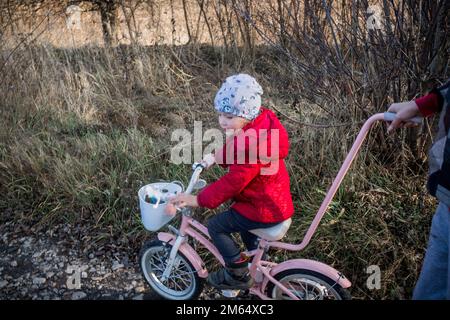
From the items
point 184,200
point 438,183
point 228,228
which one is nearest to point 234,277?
point 228,228

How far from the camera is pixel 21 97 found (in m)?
4.81

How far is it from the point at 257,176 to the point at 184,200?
394mm

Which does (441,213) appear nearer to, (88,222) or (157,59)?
(88,222)

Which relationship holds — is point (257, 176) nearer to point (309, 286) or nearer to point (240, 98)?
point (240, 98)

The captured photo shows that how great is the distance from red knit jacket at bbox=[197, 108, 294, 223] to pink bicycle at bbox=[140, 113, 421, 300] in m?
0.13

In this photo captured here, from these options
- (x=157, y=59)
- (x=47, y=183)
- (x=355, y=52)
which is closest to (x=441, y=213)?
(x=355, y=52)

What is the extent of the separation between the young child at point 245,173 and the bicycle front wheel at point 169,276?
0.36m

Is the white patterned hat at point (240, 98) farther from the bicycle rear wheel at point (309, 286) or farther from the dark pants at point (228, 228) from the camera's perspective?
the bicycle rear wheel at point (309, 286)

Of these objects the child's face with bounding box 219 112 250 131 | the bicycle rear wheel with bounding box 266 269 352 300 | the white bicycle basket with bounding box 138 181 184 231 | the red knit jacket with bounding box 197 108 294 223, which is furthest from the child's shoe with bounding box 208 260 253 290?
the child's face with bounding box 219 112 250 131

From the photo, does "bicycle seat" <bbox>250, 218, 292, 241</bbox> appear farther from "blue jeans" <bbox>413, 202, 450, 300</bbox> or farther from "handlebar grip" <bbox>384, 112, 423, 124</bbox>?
"handlebar grip" <bbox>384, 112, 423, 124</bbox>

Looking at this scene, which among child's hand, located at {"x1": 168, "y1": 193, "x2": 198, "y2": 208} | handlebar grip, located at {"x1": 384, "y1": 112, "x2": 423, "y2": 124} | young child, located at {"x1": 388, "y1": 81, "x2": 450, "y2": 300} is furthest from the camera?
child's hand, located at {"x1": 168, "y1": 193, "x2": 198, "y2": 208}

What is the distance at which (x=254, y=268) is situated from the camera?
8.07ft

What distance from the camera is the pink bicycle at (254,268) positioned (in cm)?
226

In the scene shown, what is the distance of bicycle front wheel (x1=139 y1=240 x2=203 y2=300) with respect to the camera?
2658 mm
